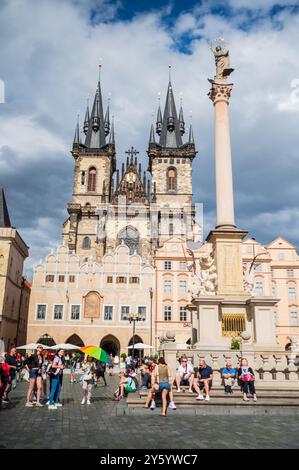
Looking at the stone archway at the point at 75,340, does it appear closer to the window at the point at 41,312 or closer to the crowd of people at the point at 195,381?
the window at the point at 41,312

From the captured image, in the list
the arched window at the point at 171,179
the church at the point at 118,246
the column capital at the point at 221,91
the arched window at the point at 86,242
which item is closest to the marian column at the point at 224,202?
the column capital at the point at 221,91

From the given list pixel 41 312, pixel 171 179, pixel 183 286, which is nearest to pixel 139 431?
pixel 41 312

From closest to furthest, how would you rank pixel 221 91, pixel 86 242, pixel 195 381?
pixel 195 381
pixel 221 91
pixel 86 242

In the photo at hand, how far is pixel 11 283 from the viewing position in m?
38.7

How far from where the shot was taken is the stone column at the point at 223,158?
15242 millimetres

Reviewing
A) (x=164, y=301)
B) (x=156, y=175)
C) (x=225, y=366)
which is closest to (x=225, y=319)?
(x=225, y=366)

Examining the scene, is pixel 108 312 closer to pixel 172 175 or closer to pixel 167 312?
pixel 167 312

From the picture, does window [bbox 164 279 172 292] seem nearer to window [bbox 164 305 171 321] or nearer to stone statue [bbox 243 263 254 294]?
window [bbox 164 305 171 321]

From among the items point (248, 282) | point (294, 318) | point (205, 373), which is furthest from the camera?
point (294, 318)

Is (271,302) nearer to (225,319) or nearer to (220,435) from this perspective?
(225,319)

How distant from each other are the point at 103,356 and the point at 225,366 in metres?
3.65

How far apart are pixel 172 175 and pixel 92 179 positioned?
40.7ft

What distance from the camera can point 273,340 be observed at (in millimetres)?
12844

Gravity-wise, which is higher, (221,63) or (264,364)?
(221,63)
